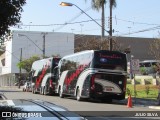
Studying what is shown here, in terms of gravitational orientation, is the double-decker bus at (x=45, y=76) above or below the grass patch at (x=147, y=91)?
above

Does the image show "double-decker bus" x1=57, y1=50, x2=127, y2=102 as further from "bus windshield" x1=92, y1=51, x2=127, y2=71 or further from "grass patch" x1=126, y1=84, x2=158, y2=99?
"grass patch" x1=126, y1=84, x2=158, y2=99

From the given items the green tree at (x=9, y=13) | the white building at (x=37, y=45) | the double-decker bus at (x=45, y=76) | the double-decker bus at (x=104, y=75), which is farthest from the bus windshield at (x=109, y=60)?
the white building at (x=37, y=45)

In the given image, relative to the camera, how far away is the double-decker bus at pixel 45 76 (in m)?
43.1

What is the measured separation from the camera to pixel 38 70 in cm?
4959

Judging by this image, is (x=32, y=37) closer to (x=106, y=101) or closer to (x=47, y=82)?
(x=47, y=82)

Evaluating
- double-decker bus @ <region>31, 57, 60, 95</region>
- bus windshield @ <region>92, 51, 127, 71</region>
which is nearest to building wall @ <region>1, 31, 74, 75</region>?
double-decker bus @ <region>31, 57, 60, 95</region>

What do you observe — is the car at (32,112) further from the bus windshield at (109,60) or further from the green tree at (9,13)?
the bus windshield at (109,60)

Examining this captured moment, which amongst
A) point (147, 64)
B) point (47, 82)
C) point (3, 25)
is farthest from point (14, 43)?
point (3, 25)

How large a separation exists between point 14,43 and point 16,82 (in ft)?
37.9

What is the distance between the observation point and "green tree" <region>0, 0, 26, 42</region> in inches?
414

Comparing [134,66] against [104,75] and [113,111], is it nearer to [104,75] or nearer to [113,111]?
[104,75]

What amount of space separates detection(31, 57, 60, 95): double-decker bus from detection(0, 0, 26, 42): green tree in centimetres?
3155

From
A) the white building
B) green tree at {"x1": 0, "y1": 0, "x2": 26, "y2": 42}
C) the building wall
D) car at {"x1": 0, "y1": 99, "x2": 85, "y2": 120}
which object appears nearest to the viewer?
car at {"x1": 0, "y1": 99, "x2": 85, "y2": 120}

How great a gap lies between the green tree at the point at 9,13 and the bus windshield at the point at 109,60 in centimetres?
1820
